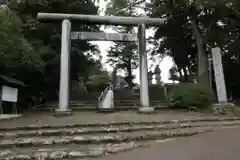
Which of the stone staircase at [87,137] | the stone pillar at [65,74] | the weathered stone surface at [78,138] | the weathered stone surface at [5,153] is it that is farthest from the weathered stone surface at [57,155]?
the stone pillar at [65,74]

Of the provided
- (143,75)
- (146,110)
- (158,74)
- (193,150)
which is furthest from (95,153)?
(158,74)

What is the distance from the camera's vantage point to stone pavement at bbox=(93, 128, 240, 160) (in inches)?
249

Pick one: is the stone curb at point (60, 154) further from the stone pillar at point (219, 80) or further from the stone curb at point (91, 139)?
the stone pillar at point (219, 80)

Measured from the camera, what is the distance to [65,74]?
549 inches

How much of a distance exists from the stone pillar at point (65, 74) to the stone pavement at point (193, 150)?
6.74 metres

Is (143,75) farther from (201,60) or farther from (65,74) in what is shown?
(201,60)

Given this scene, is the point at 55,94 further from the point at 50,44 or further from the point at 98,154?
the point at 98,154

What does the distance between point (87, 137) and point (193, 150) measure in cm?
306

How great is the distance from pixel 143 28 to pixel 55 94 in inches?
362

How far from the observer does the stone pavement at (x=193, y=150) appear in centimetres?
634

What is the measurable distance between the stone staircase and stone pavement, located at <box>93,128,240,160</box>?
510mm

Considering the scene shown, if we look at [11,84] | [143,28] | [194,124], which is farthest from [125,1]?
[194,124]

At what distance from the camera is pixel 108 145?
7809 mm

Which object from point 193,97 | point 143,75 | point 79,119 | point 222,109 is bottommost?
→ point 79,119
